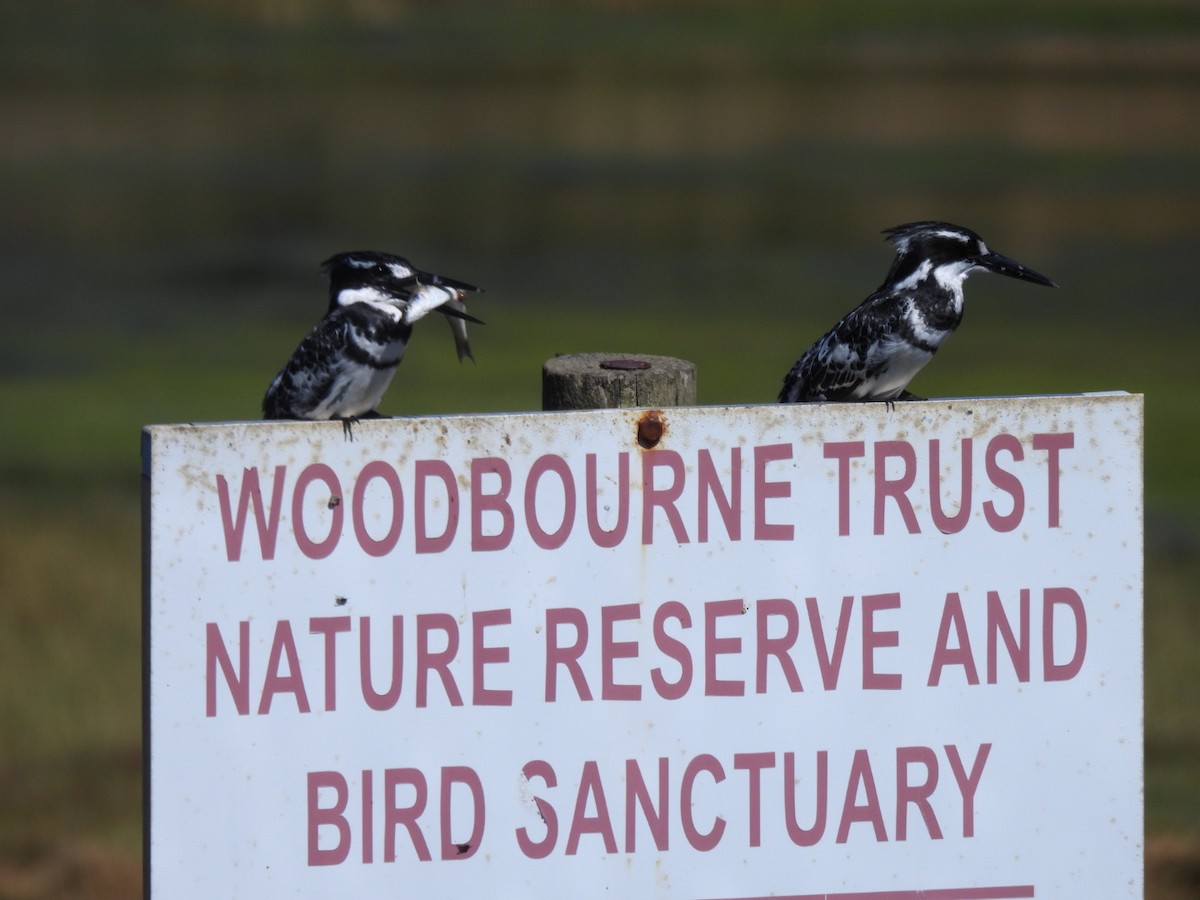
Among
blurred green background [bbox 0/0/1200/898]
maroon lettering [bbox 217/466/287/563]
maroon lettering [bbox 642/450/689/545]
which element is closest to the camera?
maroon lettering [bbox 217/466/287/563]

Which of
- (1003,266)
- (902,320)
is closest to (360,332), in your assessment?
(902,320)

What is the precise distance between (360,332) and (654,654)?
136cm

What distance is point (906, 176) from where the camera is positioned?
3133 cm

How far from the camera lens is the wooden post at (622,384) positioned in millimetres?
3598

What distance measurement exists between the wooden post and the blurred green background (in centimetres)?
346

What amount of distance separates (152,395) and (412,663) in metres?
13.7

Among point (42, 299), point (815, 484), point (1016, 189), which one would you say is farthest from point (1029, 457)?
point (1016, 189)

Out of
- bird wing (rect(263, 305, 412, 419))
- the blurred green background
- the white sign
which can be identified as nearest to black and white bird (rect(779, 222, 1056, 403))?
bird wing (rect(263, 305, 412, 419))

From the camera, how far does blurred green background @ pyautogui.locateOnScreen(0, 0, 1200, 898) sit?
9.18m

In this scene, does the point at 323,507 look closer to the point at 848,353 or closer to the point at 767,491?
the point at 767,491

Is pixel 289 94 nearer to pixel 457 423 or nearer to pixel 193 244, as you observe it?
pixel 193 244

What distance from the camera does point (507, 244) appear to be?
25.4m

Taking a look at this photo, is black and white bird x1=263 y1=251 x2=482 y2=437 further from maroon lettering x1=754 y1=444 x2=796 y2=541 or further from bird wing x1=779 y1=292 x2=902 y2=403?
maroon lettering x1=754 y1=444 x2=796 y2=541

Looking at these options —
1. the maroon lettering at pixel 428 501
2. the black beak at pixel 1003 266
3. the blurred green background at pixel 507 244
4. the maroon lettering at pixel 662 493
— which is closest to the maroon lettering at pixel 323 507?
the maroon lettering at pixel 428 501
